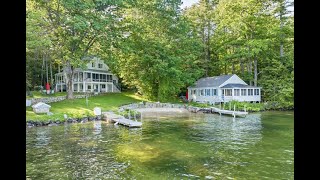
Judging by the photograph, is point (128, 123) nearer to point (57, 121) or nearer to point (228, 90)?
point (57, 121)

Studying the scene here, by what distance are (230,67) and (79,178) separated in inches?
1795

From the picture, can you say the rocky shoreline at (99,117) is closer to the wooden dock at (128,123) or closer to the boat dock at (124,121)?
the boat dock at (124,121)

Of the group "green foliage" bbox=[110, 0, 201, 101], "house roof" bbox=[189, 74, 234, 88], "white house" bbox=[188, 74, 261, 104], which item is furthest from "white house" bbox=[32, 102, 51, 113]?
"house roof" bbox=[189, 74, 234, 88]

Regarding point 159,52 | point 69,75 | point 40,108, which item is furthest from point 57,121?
point 159,52

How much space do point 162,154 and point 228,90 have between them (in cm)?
2723

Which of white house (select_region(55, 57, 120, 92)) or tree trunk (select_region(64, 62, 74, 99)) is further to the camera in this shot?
white house (select_region(55, 57, 120, 92))

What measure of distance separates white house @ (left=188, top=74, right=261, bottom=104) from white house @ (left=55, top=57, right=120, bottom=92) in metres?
18.8

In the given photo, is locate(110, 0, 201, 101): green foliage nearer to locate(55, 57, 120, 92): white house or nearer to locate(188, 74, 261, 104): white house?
locate(188, 74, 261, 104): white house

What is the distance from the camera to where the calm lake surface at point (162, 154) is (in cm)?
982

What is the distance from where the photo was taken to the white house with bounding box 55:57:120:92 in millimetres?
47312

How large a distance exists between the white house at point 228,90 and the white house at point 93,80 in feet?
61.5

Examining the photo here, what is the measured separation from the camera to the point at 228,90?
37812 millimetres
